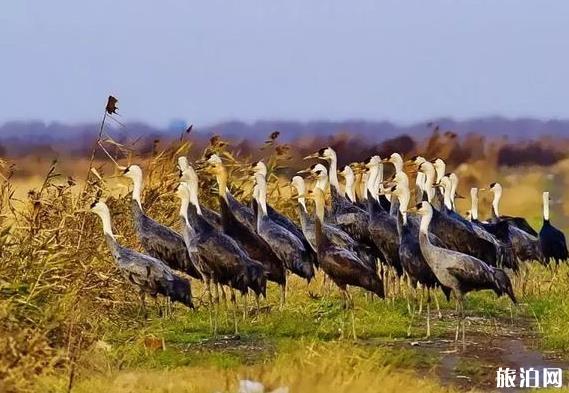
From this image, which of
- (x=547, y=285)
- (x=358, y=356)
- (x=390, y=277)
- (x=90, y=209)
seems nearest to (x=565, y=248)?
(x=547, y=285)

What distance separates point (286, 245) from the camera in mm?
15867

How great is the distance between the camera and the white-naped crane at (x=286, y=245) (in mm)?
15773

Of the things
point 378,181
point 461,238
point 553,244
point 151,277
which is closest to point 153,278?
point 151,277

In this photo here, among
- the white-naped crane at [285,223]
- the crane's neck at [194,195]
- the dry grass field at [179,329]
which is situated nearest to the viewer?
the dry grass field at [179,329]

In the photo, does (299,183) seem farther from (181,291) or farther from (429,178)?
(181,291)

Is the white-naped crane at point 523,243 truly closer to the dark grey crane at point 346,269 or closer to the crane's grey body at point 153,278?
the dark grey crane at point 346,269

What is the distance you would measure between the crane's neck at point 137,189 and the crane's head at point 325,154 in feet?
11.5

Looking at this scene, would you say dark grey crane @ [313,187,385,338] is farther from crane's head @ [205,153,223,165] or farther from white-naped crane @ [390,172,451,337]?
crane's head @ [205,153,223,165]

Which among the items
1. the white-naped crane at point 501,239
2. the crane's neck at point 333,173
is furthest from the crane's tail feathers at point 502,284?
the crane's neck at point 333,173

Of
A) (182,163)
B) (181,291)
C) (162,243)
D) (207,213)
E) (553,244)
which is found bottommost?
(553,244)

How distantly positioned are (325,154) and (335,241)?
3.60 meters

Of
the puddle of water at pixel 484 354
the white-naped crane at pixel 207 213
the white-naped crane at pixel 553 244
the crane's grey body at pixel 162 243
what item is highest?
the white-naped crane at pixel 207 213

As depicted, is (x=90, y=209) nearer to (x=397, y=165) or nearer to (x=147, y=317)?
(x=147, y=317)

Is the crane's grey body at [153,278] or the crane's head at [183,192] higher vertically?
the crane's head at [183,192]
